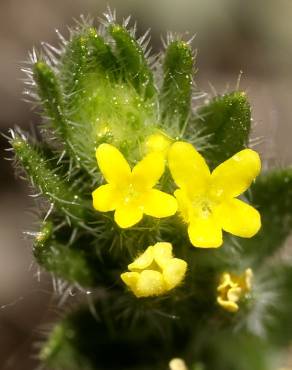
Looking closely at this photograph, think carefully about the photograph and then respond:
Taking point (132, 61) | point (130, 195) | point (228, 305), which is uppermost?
point (132, 61)

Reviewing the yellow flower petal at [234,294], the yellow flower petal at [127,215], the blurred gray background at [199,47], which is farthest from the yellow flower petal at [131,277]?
the blurred gray background at [199,47]

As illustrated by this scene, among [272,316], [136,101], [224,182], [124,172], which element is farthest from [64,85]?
[272,316]

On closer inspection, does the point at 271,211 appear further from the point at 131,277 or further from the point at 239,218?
the point at 131,277

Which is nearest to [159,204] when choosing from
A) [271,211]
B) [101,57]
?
[101,57]

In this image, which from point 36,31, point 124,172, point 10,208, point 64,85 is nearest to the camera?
point 124,172

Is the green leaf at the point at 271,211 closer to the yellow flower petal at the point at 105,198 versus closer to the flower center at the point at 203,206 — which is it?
the flower center at the point at 203,206

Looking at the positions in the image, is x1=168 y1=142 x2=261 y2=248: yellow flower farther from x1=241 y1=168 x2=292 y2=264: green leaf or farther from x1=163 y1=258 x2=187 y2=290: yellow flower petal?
x1=241 y1=168 x2=292 y2=264: green leaf

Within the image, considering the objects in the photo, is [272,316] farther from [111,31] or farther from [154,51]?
[154,51]
